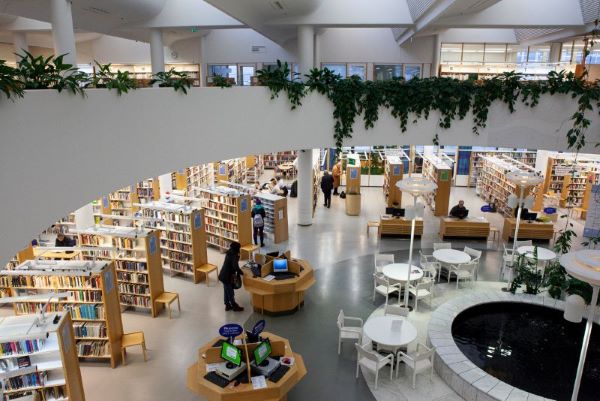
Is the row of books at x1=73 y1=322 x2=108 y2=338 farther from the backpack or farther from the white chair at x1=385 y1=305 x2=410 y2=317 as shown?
the backpack

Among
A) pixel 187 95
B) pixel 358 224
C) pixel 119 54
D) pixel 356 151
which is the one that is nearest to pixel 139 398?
pixel 187 95

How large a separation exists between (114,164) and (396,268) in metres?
5.92

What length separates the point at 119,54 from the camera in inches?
795

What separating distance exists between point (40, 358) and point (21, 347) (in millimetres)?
288

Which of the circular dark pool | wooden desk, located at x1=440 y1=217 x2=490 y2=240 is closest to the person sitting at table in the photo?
wooden desk, located at x1=440 y1=217 x2=490 y2=240

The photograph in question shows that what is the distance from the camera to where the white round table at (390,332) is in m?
6.79

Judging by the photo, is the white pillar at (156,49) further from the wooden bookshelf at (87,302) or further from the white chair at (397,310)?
the white chair at (397,310)

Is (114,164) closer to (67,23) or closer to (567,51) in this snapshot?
(67,23)

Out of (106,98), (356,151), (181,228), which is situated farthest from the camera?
(356,151)

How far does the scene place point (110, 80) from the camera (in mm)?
6027

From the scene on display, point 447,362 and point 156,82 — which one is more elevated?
point 156,82

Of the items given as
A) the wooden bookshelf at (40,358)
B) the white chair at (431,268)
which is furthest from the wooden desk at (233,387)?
the white chair at (431,268)

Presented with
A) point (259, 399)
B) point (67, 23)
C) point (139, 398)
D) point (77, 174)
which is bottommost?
point (139, 398)

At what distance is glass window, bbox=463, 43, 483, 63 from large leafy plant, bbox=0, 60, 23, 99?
17.5 meters
